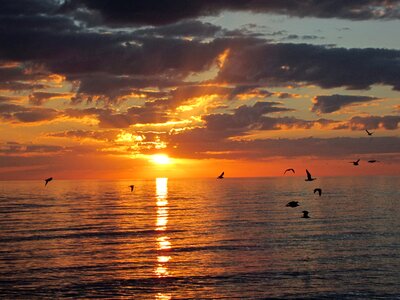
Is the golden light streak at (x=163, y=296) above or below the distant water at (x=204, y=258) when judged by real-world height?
below

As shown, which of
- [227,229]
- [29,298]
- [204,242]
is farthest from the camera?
[227,229]

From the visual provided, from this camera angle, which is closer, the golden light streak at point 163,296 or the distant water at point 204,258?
the golden light streak at point 163,296

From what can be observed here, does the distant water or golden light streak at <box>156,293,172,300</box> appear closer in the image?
golden light streak at <box>156,293,172,300</box>

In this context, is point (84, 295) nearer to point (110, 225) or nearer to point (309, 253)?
point (309, 253)

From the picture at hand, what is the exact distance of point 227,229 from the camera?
307 feet

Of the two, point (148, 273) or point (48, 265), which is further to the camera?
point (48, 265)

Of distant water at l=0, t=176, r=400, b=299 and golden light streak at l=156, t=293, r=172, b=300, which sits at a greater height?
distant water at l=0, t=176, r=400, b=299

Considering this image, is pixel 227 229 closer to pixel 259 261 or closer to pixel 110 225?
pixel 110 225

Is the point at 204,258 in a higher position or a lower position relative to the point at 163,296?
higher

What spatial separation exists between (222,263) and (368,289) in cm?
1688

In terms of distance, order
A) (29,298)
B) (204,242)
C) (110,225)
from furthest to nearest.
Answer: (110,225) < (204,242) < (29,298)

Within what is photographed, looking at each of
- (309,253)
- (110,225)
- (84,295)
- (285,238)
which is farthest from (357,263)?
(110,225)

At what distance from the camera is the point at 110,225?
10288cm

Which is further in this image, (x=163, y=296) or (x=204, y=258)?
(x=204, y=258)
